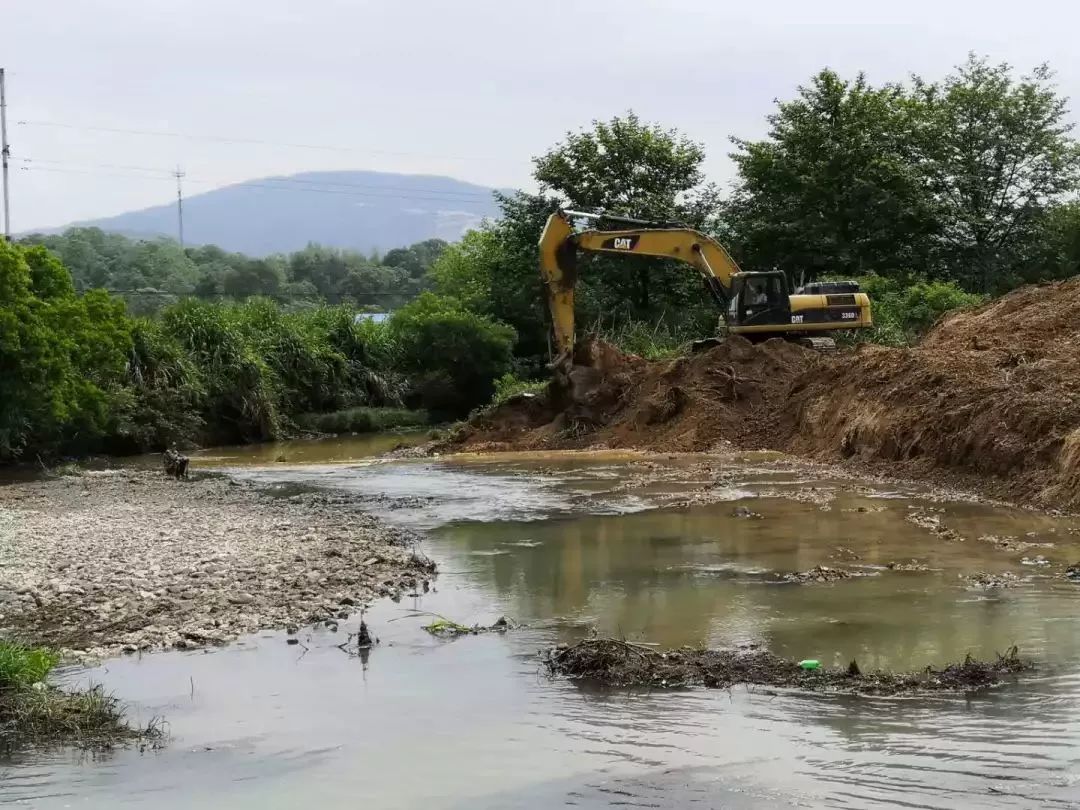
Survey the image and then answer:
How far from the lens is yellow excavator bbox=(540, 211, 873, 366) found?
2530cm

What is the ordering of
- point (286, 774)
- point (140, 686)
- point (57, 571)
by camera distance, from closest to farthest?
point (286, 774) < point (140, 686) < point (57, 571)

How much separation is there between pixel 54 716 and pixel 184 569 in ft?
14.5

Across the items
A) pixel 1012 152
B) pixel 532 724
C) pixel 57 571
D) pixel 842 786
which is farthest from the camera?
pixel 1012 152

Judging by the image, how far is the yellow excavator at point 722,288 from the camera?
25297mm

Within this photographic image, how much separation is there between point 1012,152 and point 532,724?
117ft

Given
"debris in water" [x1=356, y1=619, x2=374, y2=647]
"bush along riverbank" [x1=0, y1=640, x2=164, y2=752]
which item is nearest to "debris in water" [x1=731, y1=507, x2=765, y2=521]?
"debris in water" [x1=356, y1=619, x2=374, y2=647]

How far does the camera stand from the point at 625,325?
35.8 m

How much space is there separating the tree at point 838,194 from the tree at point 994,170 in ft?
3.31

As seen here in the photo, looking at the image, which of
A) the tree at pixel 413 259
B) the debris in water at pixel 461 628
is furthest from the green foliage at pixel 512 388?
the tree at pixel 413 259

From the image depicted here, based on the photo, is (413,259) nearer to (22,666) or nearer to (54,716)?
(22,666)

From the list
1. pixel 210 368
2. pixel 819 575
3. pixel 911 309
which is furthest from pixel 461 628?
pixel 210 368

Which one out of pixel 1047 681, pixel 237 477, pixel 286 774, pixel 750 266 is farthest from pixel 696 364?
pixel 286 774

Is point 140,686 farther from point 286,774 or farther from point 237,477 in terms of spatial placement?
point 237,477

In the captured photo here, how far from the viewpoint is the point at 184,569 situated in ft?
38.2
